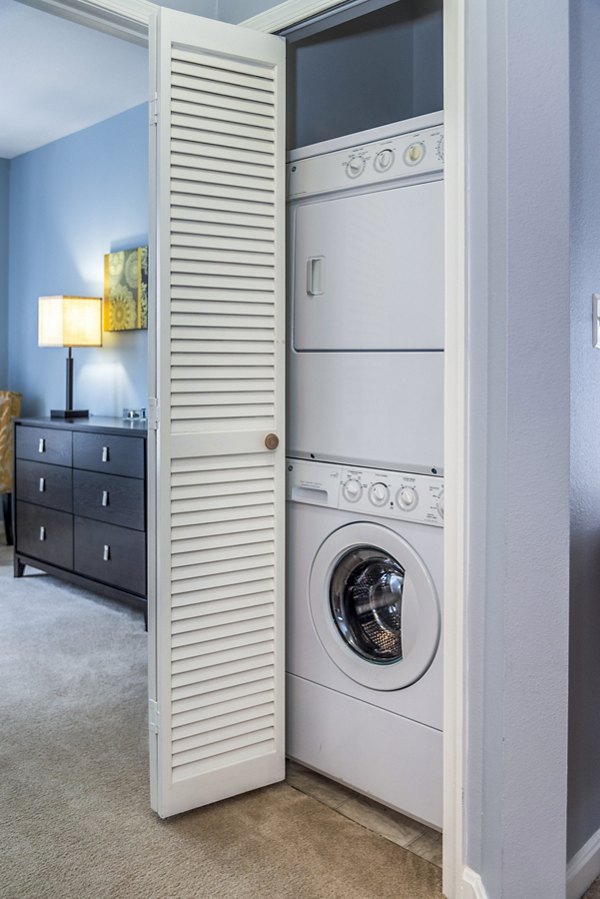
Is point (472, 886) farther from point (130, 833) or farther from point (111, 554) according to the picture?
point (111, 554)

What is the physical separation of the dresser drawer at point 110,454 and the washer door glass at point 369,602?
5.15 feet

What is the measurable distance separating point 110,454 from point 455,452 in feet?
7.56

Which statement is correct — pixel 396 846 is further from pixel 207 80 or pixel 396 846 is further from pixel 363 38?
pixel 363 38

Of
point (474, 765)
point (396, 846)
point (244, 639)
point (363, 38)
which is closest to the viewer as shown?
point (474, 765)

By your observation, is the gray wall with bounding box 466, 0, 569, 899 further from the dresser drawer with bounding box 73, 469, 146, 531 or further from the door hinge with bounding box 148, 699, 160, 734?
the dresser drawer with bounding box 73, 469, 146, 531

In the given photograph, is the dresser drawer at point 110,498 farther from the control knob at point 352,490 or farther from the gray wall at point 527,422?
the gray wall at point 527,422

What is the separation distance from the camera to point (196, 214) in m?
2.12

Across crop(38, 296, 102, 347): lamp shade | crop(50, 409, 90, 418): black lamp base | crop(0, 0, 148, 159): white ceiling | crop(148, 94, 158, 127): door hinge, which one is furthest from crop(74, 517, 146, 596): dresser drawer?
crop(0, 0, 148, 159): white ceiling

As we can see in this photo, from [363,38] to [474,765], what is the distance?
90.2 inches

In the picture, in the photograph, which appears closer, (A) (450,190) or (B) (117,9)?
(A) (450,190)

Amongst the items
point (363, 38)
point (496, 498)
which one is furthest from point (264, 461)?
point (363, 38)

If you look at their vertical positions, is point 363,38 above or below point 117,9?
above

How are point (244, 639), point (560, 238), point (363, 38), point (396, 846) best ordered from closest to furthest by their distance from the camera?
point (560, 238) < point (396, 846) < point (244, 639) < point (363, 38)

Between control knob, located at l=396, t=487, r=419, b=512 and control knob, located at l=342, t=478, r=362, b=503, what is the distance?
14cm
